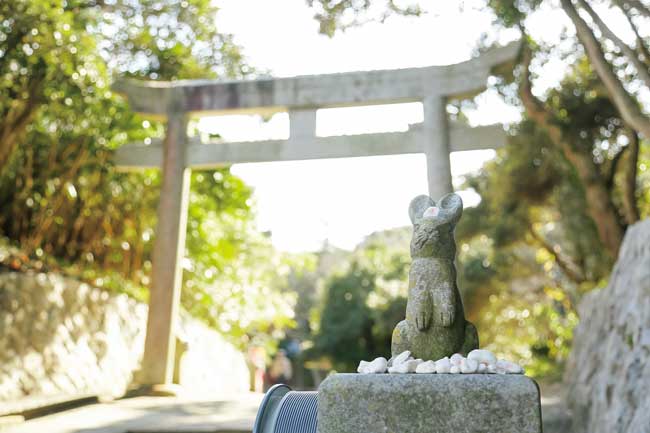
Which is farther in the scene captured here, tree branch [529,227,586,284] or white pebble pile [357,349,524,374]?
tree branch [529,227,586,284]

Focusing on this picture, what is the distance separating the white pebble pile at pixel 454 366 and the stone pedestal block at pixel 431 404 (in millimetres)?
83

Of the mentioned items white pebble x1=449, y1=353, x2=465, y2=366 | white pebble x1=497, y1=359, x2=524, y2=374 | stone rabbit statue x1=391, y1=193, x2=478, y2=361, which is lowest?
white pebble x1=497, y1=359, x2=524, y2=374

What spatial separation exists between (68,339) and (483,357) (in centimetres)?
666

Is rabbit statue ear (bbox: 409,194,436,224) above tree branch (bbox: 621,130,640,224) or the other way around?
the other way around

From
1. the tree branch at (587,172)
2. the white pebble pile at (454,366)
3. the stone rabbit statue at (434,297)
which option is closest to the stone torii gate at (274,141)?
the tree branch at (587,172)

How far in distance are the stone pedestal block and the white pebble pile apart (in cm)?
8

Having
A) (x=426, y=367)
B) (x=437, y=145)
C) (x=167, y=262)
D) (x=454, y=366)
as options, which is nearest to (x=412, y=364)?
(x=426, y=367)

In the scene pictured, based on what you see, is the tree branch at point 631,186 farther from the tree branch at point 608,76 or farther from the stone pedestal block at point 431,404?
the stone pedestal block at point 431,404

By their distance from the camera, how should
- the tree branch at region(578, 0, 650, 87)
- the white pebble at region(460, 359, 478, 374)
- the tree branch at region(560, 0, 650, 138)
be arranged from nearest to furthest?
the white pebble at region(460, 359, 478, 374) < the tree branch at region(578, 0, 650, 87) < the tree branch at region(560, 0, 650, 138)

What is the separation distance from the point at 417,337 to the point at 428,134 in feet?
16.4

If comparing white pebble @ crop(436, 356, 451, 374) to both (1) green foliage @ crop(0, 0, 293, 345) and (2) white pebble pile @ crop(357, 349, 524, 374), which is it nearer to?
(2) white pebble pile @ crop(357, 349, 524, 374)

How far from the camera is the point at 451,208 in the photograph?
3520 millimetres

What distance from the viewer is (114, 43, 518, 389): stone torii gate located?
26.0 feet

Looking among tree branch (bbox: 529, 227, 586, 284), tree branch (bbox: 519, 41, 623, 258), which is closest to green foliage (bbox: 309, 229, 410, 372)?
tree branch (bbox: 529, 227, 586, 284)
